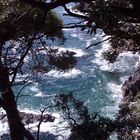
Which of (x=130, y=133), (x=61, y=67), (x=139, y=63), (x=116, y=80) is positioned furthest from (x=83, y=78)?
(x=130, y=133)

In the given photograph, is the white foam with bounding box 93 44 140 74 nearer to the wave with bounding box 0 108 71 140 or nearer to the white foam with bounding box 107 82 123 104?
the white foam with bounding box 107 82 123 104

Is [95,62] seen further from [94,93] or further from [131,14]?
[131,14]

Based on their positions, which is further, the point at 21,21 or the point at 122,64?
the point at 122,64

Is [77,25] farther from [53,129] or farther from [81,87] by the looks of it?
[81,87]

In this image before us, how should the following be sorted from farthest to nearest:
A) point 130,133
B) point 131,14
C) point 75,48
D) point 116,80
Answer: point 75,48
point 116,80
point 130,133
point 131,14

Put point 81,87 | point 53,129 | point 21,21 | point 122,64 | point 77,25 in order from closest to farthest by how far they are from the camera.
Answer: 1. point 77,25
2. point 21,21
3. point 53,129
4. point 81,87
5. point 122,64

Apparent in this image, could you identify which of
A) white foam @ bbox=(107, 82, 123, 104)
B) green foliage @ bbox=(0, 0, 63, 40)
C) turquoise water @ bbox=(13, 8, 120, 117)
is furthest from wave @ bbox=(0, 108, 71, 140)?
green foliage @ bbox=(0, 0, 63, 40)

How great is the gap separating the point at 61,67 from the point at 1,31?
1753 mm

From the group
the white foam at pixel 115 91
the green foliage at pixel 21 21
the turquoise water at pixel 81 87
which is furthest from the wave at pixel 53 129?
the green foliage at pixel 21 21

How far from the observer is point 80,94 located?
18172mm

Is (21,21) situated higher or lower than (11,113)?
higher

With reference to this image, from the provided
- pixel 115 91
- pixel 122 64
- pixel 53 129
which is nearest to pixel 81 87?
pixel 115 91

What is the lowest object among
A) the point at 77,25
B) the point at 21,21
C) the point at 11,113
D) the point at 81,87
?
the point at 81,87

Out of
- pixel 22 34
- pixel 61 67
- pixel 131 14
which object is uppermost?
pixel 131 14
